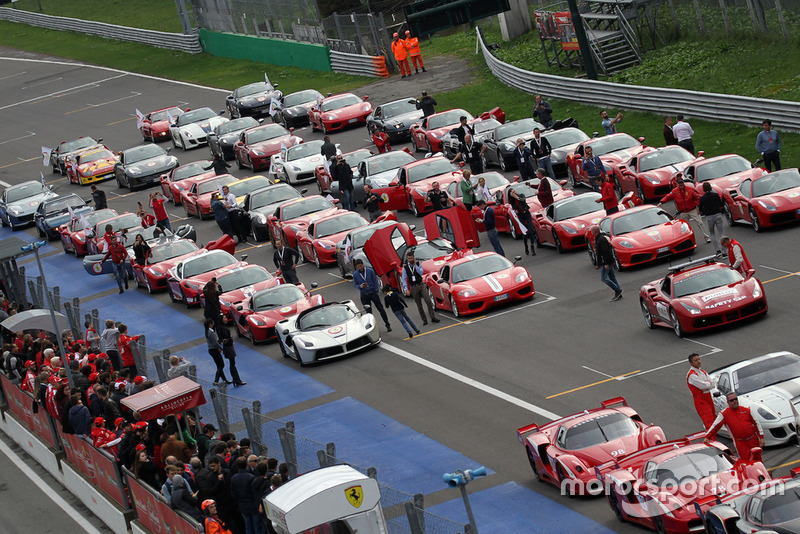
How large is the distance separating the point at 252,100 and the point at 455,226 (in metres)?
24.9

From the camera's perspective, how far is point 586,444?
54.2 feet

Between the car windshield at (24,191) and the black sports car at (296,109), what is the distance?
980cm

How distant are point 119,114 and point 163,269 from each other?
30.4 metres

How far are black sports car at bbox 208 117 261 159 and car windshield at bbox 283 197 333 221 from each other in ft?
43.7

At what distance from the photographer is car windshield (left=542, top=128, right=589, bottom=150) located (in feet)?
117

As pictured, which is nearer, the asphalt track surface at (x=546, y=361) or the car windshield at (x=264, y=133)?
the asphalt track surface at (x=546, y=361)

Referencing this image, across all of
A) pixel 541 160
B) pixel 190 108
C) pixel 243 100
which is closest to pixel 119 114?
pixel 190 108

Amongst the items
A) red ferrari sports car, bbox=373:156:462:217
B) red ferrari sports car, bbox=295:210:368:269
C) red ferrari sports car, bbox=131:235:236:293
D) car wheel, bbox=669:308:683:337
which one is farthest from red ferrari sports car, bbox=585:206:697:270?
red ferrari sports car, bbox=131:235:236:293

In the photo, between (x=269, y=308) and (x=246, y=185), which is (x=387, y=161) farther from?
(x=269, y=308)

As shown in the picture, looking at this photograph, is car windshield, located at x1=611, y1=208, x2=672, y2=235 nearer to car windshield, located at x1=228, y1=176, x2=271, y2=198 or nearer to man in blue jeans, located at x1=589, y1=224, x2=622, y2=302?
man in blue jeans, located at x1=589, y1=224, x2=622, y2=302

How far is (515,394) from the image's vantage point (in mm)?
20625

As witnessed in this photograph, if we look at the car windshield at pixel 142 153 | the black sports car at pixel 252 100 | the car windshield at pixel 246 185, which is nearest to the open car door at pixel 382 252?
the car windshield at pixel 246 185

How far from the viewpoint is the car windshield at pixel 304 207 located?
112ft

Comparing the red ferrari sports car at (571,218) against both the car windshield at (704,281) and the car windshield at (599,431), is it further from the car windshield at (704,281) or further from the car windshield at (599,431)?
the car windshield at (599,431)
